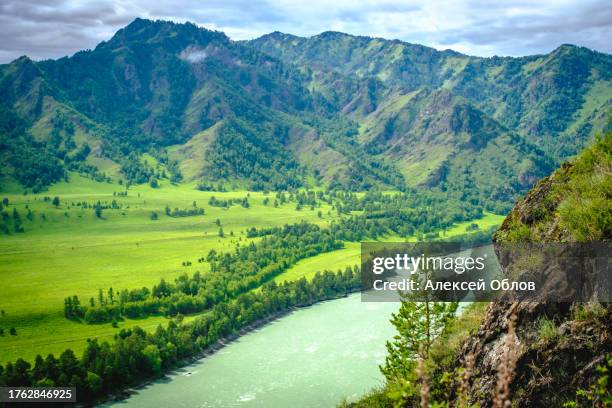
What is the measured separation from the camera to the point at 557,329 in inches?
771

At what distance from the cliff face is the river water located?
116 ft

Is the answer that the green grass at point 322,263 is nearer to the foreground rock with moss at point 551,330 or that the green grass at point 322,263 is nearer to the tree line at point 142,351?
the tree line at point 142,351

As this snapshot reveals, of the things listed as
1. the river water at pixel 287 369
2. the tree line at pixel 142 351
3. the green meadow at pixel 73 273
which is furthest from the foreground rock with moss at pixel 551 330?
the green meadow at pixel 73 273

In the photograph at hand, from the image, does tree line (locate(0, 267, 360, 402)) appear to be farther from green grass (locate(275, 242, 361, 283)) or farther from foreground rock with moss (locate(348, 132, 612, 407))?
foreground rock with moss (locate(348, 132, 612, 407))

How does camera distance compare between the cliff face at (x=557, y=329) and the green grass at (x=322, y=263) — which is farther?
the green grass at (x=322, y=263)

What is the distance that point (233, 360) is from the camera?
287 feet

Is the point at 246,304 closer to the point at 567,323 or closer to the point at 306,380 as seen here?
the point at 306,380

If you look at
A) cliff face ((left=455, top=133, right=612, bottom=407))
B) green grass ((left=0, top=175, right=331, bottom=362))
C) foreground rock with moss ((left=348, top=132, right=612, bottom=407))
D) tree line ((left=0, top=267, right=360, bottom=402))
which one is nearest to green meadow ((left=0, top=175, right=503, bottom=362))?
green grass ((left=0, top=175, right=331, bottom=362))

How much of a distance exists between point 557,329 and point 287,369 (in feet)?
216

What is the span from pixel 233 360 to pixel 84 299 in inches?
2137

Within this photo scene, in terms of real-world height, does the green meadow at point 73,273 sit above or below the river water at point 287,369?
above

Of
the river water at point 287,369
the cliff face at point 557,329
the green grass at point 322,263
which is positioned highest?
the cliff face at point 557,329

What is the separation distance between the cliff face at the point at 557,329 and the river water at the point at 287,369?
3529 cm

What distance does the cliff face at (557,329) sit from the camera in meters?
18.8
